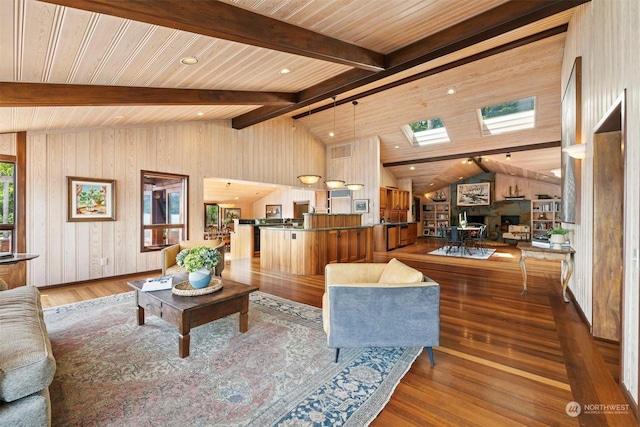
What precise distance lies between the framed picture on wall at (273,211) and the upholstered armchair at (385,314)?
984cm

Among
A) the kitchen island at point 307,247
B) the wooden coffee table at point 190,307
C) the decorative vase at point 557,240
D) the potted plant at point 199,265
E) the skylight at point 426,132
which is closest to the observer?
the wooden coffee table at point 190,307

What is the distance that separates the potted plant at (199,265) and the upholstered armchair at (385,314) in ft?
4.51

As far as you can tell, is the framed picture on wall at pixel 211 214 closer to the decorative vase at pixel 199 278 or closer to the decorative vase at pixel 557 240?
the decorative vase at pixel 199 278

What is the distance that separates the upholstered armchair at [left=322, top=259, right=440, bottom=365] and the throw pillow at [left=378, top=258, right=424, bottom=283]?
0.24 feet

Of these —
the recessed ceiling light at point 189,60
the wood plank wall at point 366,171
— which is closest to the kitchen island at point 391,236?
the wood plank wall at point 366,171

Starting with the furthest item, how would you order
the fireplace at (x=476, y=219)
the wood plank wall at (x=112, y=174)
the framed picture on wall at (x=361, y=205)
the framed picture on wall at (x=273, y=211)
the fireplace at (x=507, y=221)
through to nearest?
the fireplace at (x=476, y=219) → the fireplace at (x=507, y=221) → the framed picture on wall at (x=273, y=211) → the framed picture on wall at (x=361, y=205) → the wood plank wall at (x=112, y=174)

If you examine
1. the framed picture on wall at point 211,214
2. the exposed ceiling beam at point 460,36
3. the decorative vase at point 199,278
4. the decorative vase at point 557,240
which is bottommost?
the decorative vase at point 199,278

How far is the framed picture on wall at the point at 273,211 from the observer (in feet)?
39.2

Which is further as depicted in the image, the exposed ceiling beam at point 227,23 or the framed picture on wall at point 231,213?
the framed picture on wall at point 231,213

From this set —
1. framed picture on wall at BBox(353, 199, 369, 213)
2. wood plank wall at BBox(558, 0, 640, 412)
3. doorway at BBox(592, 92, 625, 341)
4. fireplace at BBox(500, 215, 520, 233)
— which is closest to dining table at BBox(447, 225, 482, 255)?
framed picture on wall at BBox(353, 199, 369, 213)

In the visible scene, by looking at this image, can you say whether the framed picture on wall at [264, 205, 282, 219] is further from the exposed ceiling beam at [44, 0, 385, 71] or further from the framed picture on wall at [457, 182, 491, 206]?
the exposed ceiling beam at [44, 0, 385, 71]

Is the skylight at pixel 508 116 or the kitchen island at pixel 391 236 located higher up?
the skylight at pixel 508 116

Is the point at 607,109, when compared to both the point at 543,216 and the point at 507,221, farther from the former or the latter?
the point at 507,221

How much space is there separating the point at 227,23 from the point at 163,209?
4783mm
